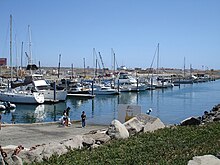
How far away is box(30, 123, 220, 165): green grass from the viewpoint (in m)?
9.10

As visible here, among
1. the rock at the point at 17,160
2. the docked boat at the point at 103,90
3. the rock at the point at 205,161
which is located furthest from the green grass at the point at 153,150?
the docked boat at the point at 103,90

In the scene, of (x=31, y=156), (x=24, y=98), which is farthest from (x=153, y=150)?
(x=24, y=98)

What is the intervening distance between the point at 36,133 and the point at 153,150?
10496 mm

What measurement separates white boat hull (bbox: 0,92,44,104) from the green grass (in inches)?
1623

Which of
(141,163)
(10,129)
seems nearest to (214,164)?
(141,163)

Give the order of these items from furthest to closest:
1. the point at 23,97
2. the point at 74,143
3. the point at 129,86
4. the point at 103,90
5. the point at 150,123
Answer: the point at 129,86 < the point at 103,90 < the point at 23,97 < the point at 150,123 < the point at 74,143

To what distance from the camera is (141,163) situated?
8.73m

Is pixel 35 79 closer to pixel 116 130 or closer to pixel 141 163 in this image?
pixel 116 130

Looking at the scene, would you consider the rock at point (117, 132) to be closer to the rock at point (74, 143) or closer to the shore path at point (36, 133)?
the rock at point (74, 143)

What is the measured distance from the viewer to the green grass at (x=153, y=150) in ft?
29.9

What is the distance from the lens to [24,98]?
51.7 metres

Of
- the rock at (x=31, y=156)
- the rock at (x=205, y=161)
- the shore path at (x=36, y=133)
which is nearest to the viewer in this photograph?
the rock at (x=205, y=161)

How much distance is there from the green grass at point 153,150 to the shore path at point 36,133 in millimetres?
5921

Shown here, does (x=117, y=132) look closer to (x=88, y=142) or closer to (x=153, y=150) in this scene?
(x=88, y=142)
